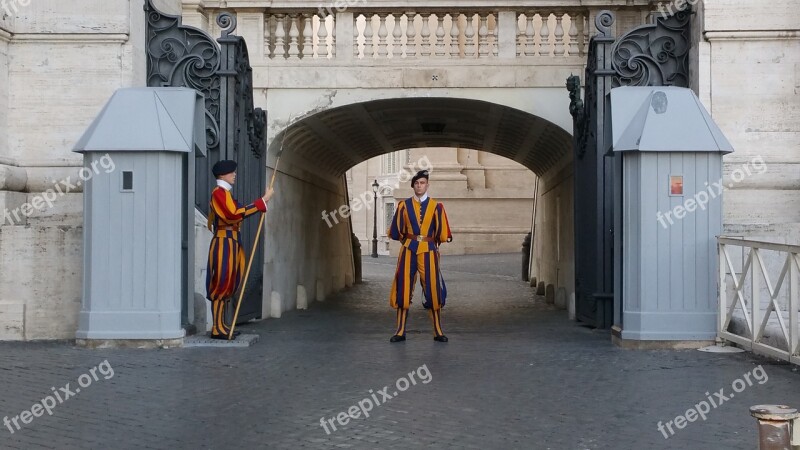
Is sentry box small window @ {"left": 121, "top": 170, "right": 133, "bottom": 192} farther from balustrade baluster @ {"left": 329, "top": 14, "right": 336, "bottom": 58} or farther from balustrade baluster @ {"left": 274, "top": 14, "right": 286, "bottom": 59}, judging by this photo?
balustrade baluster @ {"left": 329, "top": 14, "right": 336, "bottom": 58}

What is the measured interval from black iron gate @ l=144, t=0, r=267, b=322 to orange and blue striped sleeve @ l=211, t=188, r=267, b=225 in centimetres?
206

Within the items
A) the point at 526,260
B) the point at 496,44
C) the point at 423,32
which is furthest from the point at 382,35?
the point at 526,260

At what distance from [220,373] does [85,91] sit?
211 inches

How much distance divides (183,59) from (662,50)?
567 centimetres

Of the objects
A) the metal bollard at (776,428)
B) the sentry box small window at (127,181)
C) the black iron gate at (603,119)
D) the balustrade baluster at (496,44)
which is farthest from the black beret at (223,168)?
the metal bollard at (776,428)

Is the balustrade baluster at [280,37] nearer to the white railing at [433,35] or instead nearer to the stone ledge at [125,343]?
the white railing at [433,35]

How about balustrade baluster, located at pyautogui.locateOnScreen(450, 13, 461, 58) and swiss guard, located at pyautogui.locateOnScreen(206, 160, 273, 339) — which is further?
balustrade baluster, located at pyautogui.locateOnScreen(450, 13, 461, 58)

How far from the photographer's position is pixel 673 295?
11.0 meters

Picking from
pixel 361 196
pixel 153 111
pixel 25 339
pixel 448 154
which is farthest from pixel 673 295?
pixel 361 196

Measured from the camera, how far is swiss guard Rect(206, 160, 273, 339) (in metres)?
11.2

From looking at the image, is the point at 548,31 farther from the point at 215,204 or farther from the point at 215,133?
the point at 215,204

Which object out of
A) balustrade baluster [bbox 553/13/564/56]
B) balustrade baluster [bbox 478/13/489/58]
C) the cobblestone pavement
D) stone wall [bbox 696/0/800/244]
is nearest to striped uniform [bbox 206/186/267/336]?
the cobblestone pavement

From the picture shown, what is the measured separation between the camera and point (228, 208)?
11.2m

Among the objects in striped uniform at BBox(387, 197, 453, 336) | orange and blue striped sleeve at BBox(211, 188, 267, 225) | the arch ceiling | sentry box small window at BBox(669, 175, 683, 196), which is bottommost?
striped uniform at BBox(387, 197, 453, 336)
